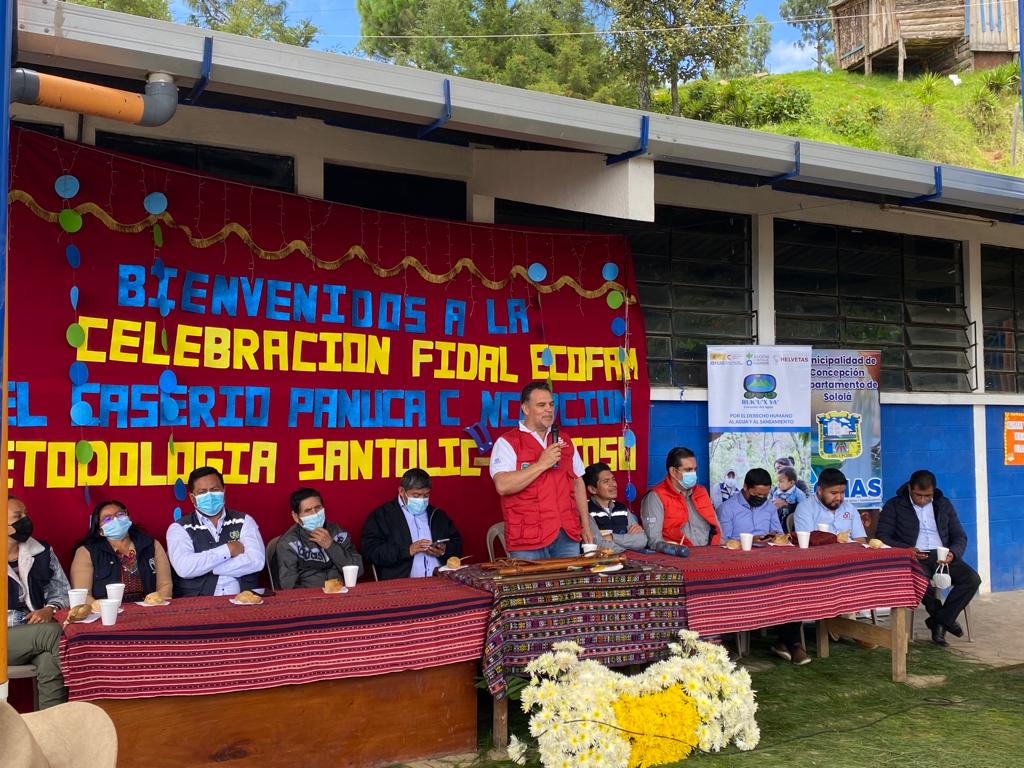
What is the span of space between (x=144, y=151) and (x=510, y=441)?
2648mm

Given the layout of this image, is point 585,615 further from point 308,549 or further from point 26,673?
point 26,673

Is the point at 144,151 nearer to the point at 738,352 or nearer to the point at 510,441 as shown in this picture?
the point at 510,441

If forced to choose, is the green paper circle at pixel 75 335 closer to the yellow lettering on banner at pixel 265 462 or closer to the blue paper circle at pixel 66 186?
the blue paper circle at pixel 66 186

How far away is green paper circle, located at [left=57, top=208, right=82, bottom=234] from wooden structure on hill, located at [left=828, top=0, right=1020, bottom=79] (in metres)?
33.6

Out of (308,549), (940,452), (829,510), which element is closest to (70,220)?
(308,549)

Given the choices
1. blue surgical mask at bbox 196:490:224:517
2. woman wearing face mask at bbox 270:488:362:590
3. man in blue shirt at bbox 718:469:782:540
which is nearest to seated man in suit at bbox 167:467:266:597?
blue surgical mask at bbox 196:490:224:517

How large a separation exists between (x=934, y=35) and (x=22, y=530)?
118ft

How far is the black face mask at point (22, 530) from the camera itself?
14.1ft

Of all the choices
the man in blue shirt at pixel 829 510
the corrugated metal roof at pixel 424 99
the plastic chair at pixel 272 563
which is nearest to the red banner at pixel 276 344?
the plastic chair at pixel 272 563

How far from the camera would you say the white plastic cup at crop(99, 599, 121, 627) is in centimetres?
349

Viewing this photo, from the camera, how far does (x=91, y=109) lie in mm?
3520

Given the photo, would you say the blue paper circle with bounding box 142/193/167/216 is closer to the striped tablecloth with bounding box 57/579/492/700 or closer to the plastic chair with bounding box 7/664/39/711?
the striped tablecloth with bounding box 57/579/492/700

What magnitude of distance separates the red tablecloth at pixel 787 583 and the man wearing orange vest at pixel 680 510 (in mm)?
510

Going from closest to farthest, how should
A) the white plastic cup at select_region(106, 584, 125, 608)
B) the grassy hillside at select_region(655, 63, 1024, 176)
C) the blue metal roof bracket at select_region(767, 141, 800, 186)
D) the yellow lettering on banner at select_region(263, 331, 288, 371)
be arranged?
the white plastic cup at select_region(106, 584, 125, 608) → the yellow lettering on banner at select_region(263, 331, 288, 371) → the blue metal roof bracket at select_region(767, 141, 800, 186) → the grassy hillside at select_region(655, 63, 1024, 176)
